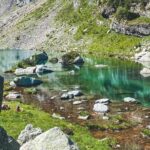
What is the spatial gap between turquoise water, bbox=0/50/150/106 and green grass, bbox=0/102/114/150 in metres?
19.9

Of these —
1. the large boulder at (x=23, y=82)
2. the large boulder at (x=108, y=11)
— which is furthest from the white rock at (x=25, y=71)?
the large boulder at (x=108, y=11)

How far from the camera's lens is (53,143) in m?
23.7

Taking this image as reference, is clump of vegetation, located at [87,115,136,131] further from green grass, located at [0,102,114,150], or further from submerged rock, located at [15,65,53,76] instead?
submerged rock, located at [15,65,53,76]

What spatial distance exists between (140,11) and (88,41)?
25.2m

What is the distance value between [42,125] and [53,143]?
21055 mm

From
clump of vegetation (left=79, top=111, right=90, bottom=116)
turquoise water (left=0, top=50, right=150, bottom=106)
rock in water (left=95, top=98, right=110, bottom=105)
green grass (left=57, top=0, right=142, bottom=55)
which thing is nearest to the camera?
clump of vegetation (left=79, top=111, right=90, bottom=116)

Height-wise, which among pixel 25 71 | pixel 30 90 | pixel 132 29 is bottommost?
pixel 30 90

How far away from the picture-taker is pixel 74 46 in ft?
616

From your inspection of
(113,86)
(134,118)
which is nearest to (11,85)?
(113,86)

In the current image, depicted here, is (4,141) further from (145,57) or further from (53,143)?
(145,57)

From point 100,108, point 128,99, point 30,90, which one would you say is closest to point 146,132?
point 100,108

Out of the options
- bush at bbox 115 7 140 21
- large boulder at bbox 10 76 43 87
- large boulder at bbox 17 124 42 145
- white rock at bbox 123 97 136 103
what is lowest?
white rock at bbox 123 97 136 103

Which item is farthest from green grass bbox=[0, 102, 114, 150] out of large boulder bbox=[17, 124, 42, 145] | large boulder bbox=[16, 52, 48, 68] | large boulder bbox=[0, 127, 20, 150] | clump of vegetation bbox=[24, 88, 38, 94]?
large boulder bbox=[16, 52, 48, 68]

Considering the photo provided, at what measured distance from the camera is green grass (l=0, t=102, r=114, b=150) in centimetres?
3928
